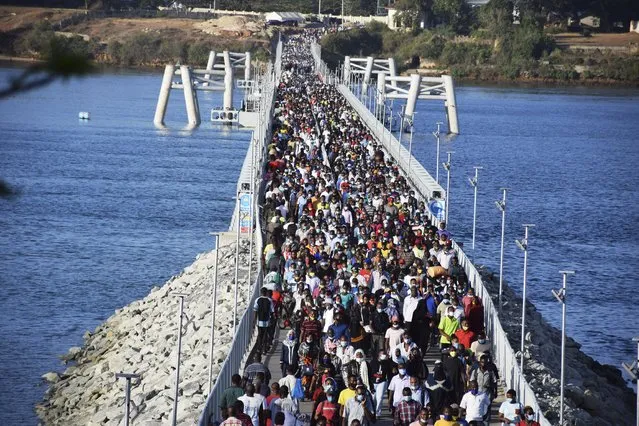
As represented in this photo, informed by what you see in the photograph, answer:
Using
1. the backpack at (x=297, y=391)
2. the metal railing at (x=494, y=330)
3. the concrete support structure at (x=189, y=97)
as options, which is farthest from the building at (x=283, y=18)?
the backpack at (x=297, y=391)

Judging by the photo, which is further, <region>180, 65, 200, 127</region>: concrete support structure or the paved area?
<region>180, 65, 200, 127</region>: concrete support structure

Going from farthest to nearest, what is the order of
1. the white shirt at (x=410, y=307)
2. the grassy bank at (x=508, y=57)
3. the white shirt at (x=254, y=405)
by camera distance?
the grassy bank at (x=508, y=57) → the white shirt at (x=410, y=307) → the white shirt at (x=254, y=405)

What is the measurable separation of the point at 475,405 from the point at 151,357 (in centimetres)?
1085

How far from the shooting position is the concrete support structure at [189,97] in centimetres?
8156

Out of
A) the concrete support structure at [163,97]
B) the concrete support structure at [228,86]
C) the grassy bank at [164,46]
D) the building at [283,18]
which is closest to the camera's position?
the concrete support structure at [163,97]

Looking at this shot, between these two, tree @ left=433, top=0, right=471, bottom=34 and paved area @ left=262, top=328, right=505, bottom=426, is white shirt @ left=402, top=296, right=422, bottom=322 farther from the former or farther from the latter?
tree @ left=433, top=0, right=471, bottom=34

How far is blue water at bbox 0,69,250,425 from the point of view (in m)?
30.8

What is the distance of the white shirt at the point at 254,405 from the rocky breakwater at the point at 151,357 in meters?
3.34

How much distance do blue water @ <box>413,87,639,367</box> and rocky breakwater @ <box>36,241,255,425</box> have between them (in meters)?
8.98

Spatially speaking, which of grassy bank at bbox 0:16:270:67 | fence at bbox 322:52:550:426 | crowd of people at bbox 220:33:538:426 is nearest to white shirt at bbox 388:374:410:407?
crowd of people at bbox 220:33:538:426

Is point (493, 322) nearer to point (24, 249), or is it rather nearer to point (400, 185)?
point (400, 185)

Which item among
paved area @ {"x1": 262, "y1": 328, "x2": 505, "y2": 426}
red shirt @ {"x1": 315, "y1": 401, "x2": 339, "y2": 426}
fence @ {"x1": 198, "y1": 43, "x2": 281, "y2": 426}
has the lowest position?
paved area @ {"x1": 262, "y1": 328, "x2": 505, "y2": 426}

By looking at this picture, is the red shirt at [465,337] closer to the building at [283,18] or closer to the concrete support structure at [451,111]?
the concrete support structure at [451,111]

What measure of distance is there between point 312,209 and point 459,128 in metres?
61.3
